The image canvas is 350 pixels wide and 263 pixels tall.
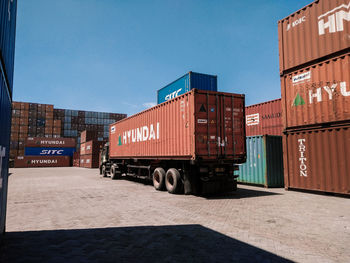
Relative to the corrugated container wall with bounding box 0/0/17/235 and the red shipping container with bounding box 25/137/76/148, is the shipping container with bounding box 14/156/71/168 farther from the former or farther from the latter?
the corrugated container wall with bounding box 0/0/17/235

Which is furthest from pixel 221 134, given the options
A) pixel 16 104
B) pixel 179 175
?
pixel 16 104

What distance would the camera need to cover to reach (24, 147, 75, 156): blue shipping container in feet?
150

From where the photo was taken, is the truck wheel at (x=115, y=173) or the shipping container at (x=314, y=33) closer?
the shipping container at (x=314, y=33)

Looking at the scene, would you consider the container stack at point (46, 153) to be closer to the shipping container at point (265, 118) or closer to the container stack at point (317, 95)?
the shipping container at point (265, 118)

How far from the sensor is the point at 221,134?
9.88 m

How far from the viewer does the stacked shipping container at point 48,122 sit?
51.2 m

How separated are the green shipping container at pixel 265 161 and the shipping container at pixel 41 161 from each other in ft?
142

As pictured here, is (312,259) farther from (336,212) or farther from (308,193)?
(308,193)

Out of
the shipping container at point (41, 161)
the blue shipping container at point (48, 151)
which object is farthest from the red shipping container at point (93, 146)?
the blue shipping container at point (48, 151)

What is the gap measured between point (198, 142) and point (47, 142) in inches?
1821

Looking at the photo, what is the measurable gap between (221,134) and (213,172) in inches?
62.9

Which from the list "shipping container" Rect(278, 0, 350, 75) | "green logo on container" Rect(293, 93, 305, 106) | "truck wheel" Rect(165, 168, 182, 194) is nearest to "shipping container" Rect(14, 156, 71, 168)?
"truck wheel" Rect(165, 168, 182, 194)

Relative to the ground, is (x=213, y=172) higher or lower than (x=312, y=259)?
higher

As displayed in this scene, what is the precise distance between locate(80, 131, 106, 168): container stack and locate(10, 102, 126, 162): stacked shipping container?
1213 cm
